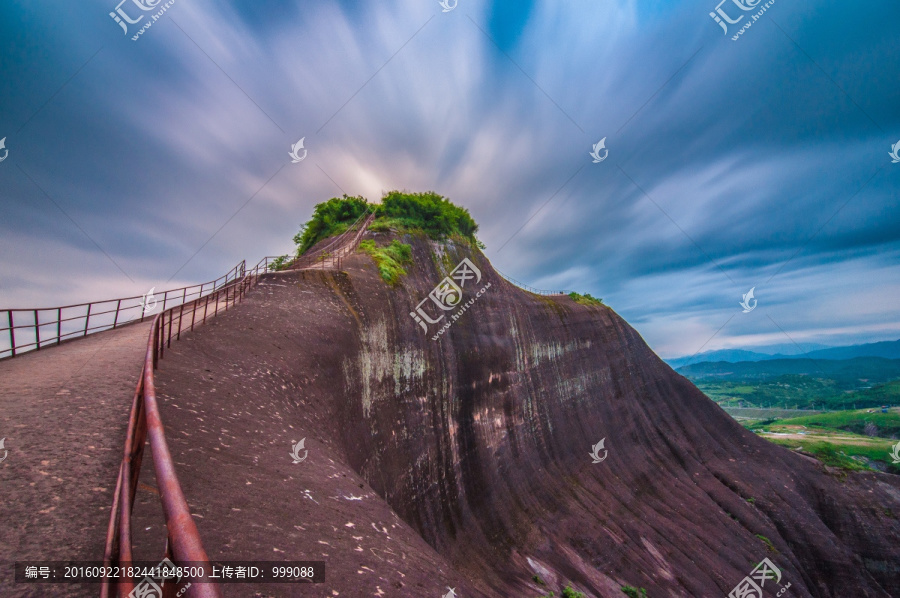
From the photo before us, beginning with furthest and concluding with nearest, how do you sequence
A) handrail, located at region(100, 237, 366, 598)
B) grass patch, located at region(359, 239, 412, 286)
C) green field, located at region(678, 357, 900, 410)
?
green field, located at region(678, 357, 900, 410), grass patch, located at region(359, 239, 412, 286), handrail, located at region(100, 237, 366, 598)

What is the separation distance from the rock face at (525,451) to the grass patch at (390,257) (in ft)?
2.28

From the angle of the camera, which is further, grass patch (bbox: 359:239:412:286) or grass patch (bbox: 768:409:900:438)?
grass patch (bbox: 768:409:900:438)

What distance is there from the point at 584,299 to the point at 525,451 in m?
16.7

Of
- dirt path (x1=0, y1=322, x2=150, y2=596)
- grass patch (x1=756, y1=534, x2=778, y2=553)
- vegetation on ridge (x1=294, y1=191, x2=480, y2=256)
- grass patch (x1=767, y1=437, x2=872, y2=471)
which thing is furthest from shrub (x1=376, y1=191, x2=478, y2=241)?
grass patch (x1=767, y1=437, x2=872, y2=471)

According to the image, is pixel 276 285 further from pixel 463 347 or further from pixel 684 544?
pixel 684 544

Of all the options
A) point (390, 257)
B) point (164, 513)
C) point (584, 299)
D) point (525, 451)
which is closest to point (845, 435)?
point (584, 299)

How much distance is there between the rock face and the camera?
27.1 feet

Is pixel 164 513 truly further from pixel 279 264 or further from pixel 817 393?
pixel 817 393

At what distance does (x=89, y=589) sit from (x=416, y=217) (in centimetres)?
1923

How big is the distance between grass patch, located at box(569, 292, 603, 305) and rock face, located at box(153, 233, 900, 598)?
136 centimetres

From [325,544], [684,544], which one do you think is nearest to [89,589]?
[325,544]

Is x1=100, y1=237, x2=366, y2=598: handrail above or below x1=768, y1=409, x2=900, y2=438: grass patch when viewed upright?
above

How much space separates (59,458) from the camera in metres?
3.52

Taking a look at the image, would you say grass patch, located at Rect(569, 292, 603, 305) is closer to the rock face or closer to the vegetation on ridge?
the rock face
